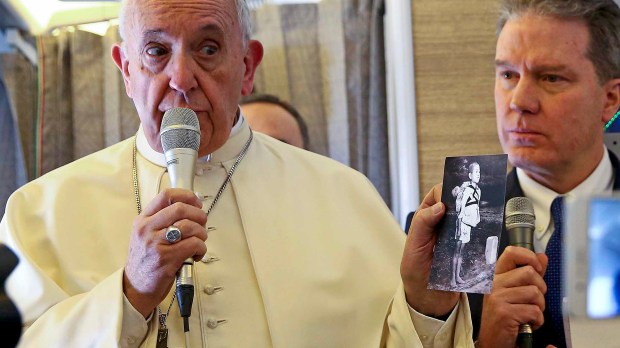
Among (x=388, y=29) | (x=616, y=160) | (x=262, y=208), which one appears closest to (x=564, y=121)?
(x=616, y=160)

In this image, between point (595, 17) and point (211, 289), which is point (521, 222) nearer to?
point (211, 289)

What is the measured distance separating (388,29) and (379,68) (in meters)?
0.16

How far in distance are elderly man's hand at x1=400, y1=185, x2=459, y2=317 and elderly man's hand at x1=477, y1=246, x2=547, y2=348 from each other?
0.41 ft

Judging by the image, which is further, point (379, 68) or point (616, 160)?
point (379, 68)

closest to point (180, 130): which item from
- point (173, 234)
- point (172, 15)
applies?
point (173, 234)

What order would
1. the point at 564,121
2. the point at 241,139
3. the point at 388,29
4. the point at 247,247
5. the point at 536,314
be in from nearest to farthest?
the point at 536,314, the point at 247,247, the point at 241,139, the point at 564,121, the point at 388,29

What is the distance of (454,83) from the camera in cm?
343

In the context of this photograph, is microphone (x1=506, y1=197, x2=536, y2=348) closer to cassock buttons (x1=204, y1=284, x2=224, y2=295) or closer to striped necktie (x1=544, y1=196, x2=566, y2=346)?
striped necktie (x1=544, y1=196, x2=566, y2=346)

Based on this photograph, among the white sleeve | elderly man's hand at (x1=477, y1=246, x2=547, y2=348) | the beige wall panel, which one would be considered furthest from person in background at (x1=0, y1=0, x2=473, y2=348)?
the beige wall panel

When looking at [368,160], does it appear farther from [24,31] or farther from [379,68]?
[24,31]

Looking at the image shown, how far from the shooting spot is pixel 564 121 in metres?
2.48

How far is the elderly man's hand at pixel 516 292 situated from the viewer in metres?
1.99

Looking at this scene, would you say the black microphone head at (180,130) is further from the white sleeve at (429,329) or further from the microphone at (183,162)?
the white sleeve at (429,329)

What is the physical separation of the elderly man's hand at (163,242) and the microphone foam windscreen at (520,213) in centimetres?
66
